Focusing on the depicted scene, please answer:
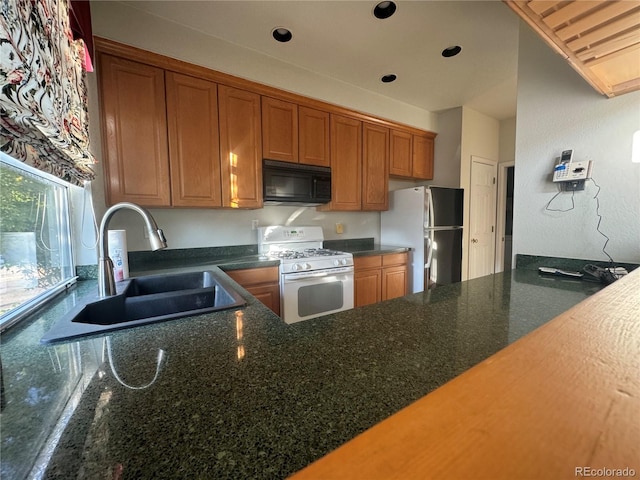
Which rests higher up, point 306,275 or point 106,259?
point 106,259

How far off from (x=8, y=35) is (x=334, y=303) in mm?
2258

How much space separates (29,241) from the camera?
1082 mm

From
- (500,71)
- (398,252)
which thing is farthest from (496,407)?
(500,71)

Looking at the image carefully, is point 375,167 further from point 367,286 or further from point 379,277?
point 367,286

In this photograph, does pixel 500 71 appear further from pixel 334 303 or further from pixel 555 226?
pixel 334 303

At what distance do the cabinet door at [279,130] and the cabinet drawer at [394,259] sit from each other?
139 centimetres

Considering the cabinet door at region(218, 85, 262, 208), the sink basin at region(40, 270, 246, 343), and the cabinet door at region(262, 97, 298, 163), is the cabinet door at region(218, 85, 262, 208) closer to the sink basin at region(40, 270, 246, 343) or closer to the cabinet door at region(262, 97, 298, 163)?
the cabinet door at region(262, 97, 298, 163)

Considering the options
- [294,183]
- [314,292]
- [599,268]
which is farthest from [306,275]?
[599,268]

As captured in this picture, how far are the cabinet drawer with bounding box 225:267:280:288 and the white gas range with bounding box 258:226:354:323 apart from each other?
7cm

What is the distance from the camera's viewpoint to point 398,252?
9.62 ft

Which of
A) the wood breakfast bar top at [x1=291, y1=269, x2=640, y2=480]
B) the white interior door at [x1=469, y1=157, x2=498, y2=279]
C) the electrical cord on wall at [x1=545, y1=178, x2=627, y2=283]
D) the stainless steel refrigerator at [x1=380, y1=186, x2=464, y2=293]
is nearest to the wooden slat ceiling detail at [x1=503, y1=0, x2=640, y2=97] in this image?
the electrical cord on wall at [x1=545, y1=178, x2=627, y2=283]

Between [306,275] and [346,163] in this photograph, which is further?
[346,163]

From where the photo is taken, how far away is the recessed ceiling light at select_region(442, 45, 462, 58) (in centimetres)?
226

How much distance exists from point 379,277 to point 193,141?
2137 mm
